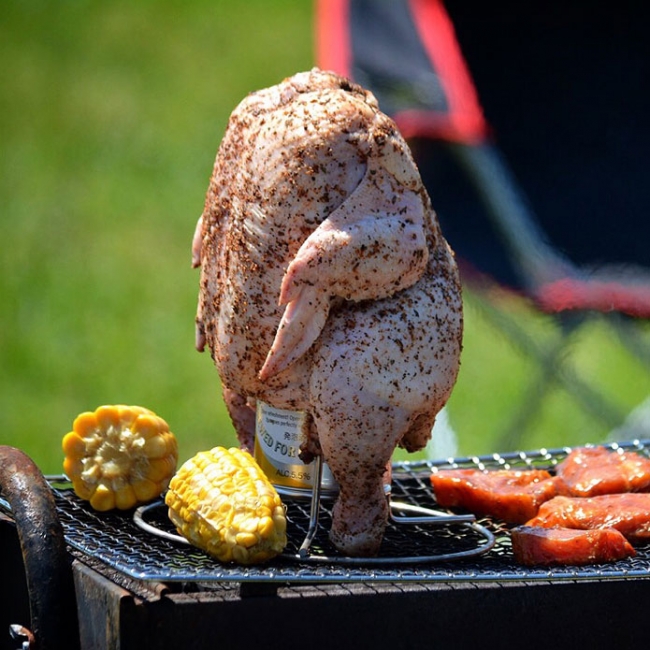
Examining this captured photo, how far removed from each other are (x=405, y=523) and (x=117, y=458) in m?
0.77

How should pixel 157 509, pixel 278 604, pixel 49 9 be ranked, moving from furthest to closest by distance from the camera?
pixel 49 9 < pixel 157 509 < pixel 278 604

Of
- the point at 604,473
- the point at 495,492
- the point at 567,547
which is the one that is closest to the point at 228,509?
the point at 567,547

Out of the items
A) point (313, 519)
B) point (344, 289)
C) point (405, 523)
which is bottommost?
point (405, 523)

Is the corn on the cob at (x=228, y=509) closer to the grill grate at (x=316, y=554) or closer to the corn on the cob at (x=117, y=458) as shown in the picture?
the grill grate at (x=316, y=554)

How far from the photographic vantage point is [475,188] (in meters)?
5.51

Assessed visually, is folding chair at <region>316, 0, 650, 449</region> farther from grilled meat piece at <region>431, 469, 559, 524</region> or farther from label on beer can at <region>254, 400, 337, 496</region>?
label on beer can at <region>254, 400, 337, 496</region>

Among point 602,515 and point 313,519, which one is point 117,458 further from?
point 602,515

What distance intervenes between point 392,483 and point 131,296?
5.31m

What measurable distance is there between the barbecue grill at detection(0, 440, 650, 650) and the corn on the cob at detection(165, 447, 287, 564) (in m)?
0.05

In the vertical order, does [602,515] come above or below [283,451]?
below

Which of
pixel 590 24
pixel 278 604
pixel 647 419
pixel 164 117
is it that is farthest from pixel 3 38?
pixel 278 604

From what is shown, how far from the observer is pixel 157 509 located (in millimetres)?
3441

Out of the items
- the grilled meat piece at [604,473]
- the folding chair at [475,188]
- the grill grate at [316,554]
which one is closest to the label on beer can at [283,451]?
the grill grate at [316,554]

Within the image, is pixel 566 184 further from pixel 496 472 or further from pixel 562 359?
pixel 496 472
